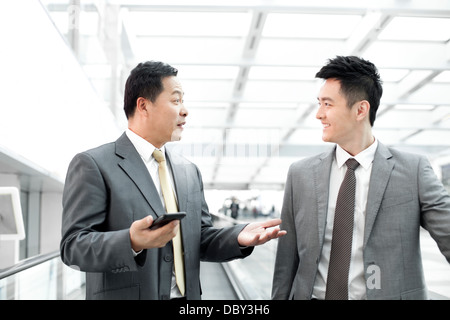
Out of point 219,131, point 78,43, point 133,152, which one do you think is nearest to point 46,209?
point 78,43

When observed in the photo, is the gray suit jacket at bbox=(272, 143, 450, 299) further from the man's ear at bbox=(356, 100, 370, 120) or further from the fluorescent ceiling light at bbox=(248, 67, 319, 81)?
the fluorescent ceiling light at bbox=(248, 67, 319, 81)

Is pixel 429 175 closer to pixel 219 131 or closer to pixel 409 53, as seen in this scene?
pixel 409 53

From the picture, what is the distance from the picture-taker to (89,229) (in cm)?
191

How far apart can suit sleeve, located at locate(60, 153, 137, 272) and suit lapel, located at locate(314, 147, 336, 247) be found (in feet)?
3.08

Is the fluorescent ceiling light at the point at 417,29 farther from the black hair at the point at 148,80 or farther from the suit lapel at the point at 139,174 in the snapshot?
the suit lapel at the point at 139,174

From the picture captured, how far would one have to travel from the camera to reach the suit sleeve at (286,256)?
95.0 inches

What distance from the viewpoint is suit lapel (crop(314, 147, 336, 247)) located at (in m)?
2.29

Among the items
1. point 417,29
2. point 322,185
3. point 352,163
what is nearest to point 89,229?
point 322,185

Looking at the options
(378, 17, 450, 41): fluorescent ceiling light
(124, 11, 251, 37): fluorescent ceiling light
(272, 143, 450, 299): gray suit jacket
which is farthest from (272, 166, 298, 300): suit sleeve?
(124, 11, 251, 37): fluorescent ceiling light

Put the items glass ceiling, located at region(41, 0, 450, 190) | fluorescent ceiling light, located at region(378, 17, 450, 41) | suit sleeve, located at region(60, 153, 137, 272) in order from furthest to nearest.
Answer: fluorescent ceiling light, located at region(378, 17, 450, 41), glass ceiling, located at region(41, 0, 450, 190), suit sleeve, located at region(60, 153, 137, 272)

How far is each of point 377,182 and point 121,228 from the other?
3.93 ft

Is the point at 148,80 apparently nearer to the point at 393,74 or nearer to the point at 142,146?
the point at 142,146

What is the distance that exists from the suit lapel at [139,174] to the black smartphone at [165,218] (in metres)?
0.38

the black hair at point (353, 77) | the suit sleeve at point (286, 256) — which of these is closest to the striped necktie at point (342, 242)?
the suit sleeve at point (286, 256)
